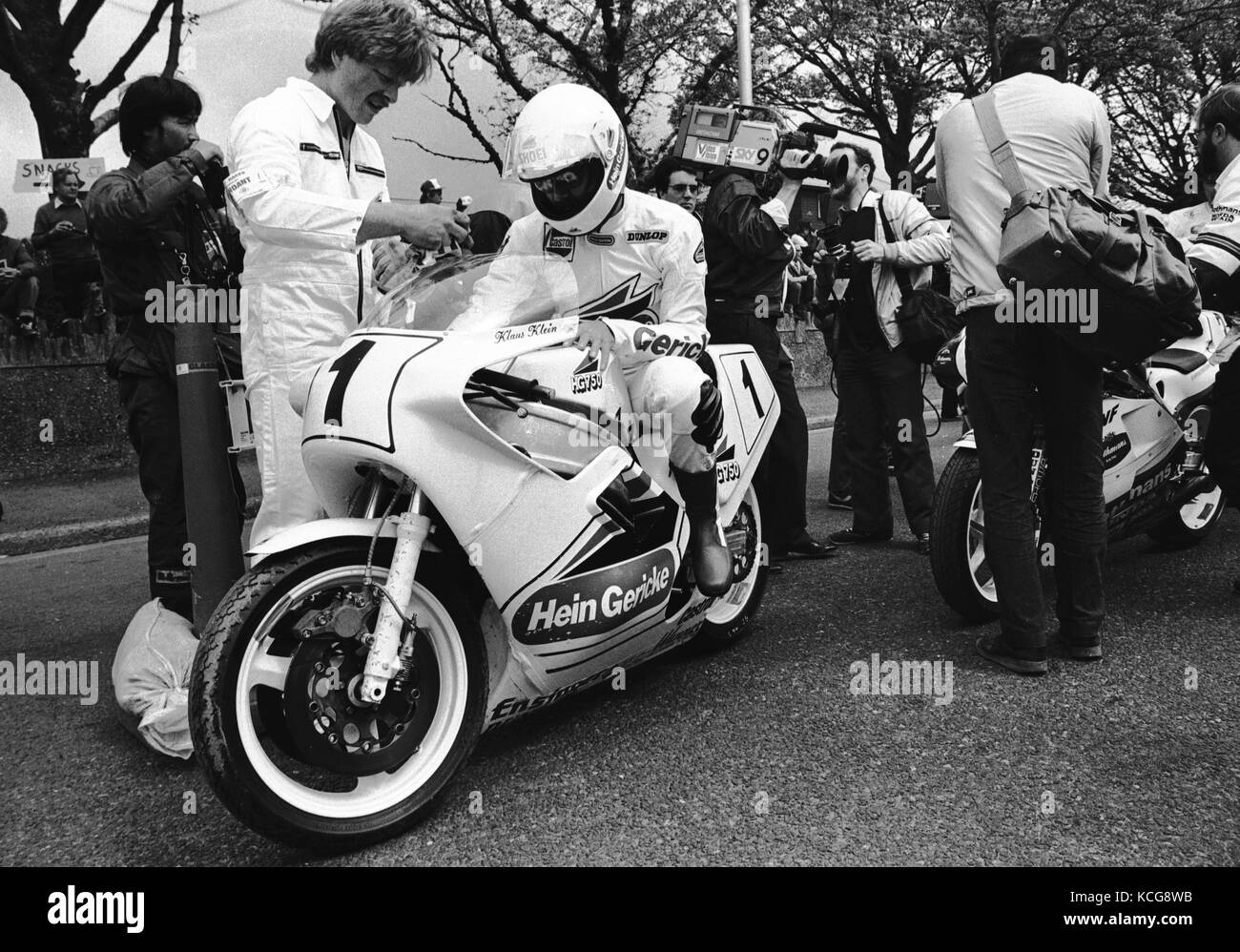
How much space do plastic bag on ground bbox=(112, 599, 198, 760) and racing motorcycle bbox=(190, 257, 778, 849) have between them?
0.33 m

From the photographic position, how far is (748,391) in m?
3.81

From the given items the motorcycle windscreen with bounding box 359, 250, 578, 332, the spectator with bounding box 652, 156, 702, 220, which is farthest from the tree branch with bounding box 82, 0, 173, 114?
the motorcycle windscreen with bounding box 359, 250, 578, 332

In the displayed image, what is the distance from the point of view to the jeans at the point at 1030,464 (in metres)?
3.43

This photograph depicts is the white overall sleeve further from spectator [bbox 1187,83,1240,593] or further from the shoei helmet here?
spectator [bbox 1187,83,1240,593]

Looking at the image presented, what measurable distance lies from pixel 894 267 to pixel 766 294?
710 millimetres

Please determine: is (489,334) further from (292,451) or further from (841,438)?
(841,438)

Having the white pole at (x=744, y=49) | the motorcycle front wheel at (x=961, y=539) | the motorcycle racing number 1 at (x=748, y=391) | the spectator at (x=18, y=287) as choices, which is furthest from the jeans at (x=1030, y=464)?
the white pole at (x=744, y=49)

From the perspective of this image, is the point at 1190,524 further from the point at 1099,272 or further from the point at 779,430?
the point at 1099,272

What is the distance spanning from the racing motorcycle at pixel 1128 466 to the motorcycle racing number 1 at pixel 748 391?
686 millimetres

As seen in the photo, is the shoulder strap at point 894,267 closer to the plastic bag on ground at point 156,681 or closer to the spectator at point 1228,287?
the spectator at point 1228,287

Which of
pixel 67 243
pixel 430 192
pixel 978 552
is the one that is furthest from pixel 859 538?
pixel 67 243

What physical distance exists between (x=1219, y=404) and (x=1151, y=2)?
891 inches
